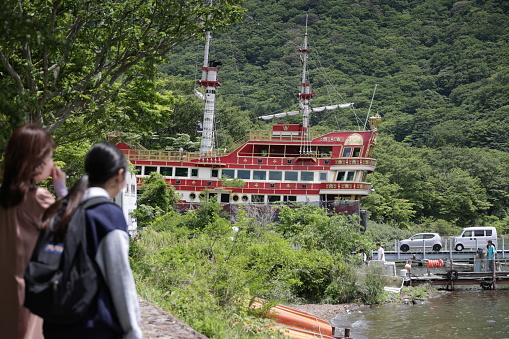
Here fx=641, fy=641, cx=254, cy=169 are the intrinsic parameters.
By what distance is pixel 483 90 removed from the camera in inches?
3167

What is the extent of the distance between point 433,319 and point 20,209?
17.0 meters

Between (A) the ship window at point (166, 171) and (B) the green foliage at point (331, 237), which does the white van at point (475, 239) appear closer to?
(B) the green foliage at point (331, 237)

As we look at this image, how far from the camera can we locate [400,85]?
89.2 m

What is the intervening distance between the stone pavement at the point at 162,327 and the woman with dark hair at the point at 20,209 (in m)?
2.66

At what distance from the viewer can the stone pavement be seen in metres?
6.18

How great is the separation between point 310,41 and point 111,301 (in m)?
105

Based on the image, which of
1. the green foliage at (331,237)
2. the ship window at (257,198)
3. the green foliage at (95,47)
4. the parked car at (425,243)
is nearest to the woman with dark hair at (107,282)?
the green foliage at (95,47)

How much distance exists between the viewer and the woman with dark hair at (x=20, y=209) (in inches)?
134

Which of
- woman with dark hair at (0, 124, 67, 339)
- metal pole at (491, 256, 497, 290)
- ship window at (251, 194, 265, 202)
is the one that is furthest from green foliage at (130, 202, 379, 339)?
ship window at (251, 194, 265, 202)

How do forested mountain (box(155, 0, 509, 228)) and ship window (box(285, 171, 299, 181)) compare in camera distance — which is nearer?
ship window (box(285, 171, 299, 181))

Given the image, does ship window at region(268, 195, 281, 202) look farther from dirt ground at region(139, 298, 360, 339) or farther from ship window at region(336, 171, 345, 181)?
dirt ground at region(139, 298, 360, 339)

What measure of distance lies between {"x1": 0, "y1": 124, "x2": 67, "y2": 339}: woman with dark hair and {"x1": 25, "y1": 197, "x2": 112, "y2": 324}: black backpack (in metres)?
0.50

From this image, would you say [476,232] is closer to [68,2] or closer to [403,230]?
[403,230]

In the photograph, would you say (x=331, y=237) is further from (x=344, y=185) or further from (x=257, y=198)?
(x=257, y=198)
